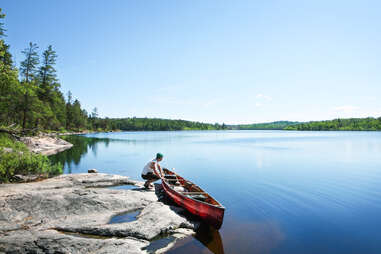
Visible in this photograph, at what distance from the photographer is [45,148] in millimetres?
35750

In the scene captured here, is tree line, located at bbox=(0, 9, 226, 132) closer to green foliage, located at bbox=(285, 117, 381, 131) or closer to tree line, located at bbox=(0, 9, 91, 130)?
tree line, located at bbox=(0, 9, 91, 130)

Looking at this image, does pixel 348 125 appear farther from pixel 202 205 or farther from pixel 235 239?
pixel 202 205

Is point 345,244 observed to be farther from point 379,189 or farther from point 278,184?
point 379,189

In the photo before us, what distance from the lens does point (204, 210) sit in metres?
8.84

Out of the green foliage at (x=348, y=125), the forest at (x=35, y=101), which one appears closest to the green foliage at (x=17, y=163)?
the forest at (x=35, y=101)

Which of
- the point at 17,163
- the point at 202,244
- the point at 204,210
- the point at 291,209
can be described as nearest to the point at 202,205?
the point at 204,210

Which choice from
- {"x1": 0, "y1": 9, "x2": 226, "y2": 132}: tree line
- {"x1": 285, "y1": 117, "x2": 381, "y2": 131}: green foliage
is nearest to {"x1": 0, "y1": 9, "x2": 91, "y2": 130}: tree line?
{"x1": 0, "y1": 9, "x2": 226, "y2": 132}: tree line

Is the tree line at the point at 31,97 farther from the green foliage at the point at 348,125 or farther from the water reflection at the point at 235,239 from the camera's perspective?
the green foliage at the point at 348,125

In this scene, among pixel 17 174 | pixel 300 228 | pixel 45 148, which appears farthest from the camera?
pixel 45 148

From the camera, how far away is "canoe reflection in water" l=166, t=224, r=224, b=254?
24.0 ft

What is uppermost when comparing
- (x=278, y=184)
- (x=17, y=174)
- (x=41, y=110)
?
(x=41, y=110)

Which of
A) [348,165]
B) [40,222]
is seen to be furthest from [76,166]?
[348,165]

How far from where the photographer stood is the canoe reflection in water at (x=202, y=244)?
733 centimetres

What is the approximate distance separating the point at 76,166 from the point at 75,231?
1896 centimetres
